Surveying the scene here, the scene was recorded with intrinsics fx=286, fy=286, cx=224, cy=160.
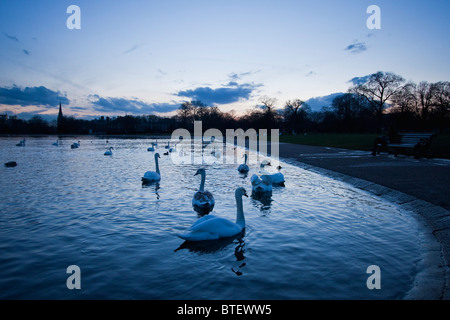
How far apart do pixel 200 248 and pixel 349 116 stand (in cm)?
8212

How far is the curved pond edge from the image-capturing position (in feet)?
11.7

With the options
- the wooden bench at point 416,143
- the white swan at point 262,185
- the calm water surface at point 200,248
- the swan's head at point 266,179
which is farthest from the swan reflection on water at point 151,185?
the wooden bench at point 416,143

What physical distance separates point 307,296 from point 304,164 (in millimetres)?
12375

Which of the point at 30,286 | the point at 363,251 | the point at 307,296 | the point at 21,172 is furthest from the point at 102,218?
the point at 21,172

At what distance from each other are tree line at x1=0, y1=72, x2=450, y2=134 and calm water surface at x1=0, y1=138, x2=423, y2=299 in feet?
51.4

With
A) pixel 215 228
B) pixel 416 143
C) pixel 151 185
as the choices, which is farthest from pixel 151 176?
pixel 416 143

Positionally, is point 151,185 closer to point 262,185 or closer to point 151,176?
point 151,176

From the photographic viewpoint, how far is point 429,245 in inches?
195

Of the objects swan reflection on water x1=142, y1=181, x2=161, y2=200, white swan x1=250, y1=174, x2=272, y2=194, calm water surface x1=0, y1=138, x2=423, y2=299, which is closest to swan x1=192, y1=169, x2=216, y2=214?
calm water surface x1=0, y1=138, x2=423, y2=299

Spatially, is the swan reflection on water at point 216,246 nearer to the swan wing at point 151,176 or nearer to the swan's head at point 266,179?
the swan's head at point 266,179

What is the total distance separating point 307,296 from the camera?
11.8ft

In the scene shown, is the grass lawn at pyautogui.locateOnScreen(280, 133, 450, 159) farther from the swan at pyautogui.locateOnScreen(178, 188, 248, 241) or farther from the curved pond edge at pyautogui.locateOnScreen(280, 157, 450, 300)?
the swan at pyautogui.locateOnScreen(178, 188, 248, 241)

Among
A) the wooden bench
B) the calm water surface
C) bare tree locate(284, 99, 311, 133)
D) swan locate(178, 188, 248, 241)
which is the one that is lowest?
the calm water surface
